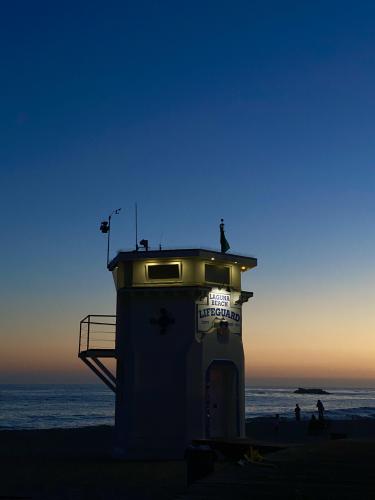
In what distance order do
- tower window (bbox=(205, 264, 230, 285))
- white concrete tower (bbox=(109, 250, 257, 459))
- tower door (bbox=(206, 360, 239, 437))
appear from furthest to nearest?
1. tower window (bbox=(205, 264, 230, 285))
2. tower door (bbox=(206, 360, 239, 437))
3. white concrete tower (bbox=(109, 250, 257, 459))

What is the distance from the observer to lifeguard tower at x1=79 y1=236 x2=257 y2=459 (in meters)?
22.8

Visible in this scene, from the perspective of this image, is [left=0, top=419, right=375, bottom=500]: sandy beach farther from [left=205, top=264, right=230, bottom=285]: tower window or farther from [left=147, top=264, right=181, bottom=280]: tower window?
[left=147, top=264, right=181, bottom=280]: tower window

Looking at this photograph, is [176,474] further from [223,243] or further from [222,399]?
[223,243]

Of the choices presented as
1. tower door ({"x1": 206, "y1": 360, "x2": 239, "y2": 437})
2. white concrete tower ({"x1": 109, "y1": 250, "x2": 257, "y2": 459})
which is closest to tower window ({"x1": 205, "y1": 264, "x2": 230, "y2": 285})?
white concrete tower ({"x1": 109, "y1": 250, "x2": 257, "y2": 459})

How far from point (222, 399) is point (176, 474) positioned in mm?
5639

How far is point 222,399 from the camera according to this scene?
953 inches

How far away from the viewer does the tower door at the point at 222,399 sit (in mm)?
23625

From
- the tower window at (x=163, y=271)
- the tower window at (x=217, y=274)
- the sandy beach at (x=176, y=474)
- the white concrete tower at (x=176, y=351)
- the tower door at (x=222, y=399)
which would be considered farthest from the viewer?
the tower window at (x=217, y=274)

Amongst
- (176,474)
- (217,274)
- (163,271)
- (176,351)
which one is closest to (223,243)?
(217,274)

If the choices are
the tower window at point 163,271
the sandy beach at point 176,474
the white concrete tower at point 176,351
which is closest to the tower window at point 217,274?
the white concrete tower at point 176,351

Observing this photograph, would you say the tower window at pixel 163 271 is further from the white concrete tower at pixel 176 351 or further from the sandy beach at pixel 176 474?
the sandy beach at pixel 176 474

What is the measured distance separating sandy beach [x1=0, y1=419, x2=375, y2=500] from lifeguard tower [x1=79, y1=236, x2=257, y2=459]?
1416 millimetres

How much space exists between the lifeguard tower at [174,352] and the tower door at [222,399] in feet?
0.13

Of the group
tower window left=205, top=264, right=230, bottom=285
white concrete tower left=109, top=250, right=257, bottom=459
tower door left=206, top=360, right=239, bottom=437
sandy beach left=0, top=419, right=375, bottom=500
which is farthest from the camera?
tower window left=205, top=264, right=230, bottom=285
